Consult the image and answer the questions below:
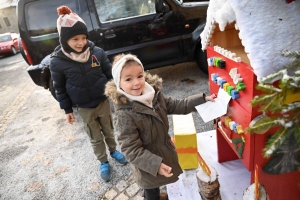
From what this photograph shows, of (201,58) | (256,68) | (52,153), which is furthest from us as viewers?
(201,58)

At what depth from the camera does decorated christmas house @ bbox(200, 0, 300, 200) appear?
924mm

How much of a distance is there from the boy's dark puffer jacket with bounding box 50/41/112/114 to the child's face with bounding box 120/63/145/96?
29.5 inches

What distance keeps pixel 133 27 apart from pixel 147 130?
101 inches

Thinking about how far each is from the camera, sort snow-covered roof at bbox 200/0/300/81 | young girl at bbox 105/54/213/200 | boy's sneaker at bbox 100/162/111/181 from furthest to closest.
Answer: boy's sneaker at bbox 100/162/111/181 → young girl at bbox 105/54/213/200 → snow-covered roof at bbox 200/0/300/81

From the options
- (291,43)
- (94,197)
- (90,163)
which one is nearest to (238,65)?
(291,43)


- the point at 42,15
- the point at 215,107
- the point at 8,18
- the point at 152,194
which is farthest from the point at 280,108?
the point at 8,18

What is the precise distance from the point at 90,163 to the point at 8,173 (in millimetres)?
992

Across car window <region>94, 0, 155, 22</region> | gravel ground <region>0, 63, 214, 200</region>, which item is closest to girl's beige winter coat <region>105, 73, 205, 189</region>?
gravel ground <region>0, 63, 214, 200</region>

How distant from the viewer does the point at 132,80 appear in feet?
4.17

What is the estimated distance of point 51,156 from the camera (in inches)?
107

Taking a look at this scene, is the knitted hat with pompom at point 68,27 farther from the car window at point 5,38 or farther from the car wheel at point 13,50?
the car window at point 5,38

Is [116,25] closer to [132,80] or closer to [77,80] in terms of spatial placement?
[77,80]

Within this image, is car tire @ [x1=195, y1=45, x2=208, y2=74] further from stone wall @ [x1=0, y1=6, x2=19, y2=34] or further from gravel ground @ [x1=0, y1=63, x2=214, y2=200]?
stone wall @ [x1=0, y1=6, x2=19, y2=34]

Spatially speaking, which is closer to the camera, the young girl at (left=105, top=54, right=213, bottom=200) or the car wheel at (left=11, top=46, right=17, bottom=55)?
the young girl at (left=105, top=54, right=213, bottom=200)
